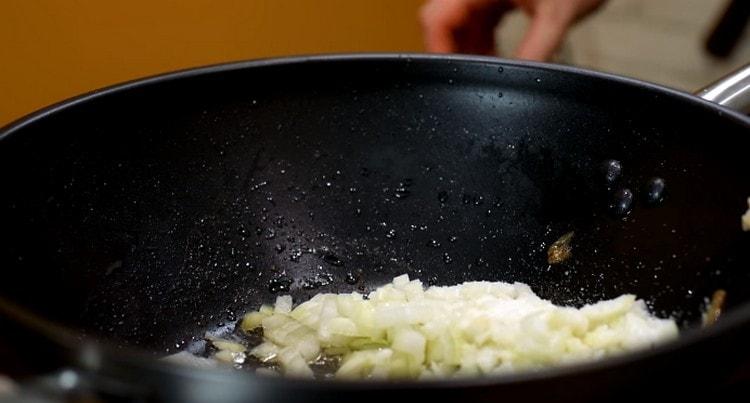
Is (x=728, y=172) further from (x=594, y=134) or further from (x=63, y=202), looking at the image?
(x=63, y=202)

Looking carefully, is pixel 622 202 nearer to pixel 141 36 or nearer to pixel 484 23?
pixel 484 23

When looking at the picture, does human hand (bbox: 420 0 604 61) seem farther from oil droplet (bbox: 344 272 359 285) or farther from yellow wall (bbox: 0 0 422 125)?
yellow wall (bbox: 0 0 422 125)

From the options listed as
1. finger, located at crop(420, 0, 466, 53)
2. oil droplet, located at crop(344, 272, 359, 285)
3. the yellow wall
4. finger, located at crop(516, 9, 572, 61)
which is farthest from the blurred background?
oil droplet, located at crop(344, 272, 359, 285)

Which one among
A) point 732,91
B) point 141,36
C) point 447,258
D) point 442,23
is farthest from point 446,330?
point 141,36

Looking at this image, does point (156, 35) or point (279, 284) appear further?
point (156, 35)

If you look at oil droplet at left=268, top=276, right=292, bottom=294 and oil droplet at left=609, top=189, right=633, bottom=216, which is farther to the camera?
oil droplet at left=268, top=276, right=292, bottom=294

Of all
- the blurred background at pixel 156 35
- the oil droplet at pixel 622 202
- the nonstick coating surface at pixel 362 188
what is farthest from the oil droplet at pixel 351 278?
the blurred background at pixel 156 35
